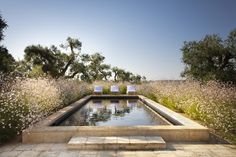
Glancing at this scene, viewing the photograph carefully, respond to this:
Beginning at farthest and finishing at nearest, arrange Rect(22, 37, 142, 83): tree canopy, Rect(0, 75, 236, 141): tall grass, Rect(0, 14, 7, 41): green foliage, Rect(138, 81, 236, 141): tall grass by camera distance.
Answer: Rect(22, 37, 142, 83): tree canopy < Rect(0, 14, 7, 41): green foliage < Rect(138, 81, 236, 141): tall grass < Rect(0, 75, 236, 141): tall grass

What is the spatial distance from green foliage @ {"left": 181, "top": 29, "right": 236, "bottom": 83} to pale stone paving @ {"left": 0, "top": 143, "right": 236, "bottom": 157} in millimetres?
9994

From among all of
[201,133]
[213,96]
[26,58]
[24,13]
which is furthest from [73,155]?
[26,58]

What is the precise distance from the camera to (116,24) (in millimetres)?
10203

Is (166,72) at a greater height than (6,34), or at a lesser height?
lesser

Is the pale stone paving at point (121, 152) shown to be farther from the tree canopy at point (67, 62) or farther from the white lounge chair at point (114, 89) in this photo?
the tree canopy at point (67, 62)

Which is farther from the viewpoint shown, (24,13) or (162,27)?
(162,27)

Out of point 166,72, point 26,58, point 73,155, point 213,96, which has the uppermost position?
point 26,58

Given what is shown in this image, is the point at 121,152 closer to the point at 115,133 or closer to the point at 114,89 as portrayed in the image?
the point at 115,133

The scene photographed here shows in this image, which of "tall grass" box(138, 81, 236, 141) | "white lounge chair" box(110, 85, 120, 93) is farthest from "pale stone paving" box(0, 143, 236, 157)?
"white lounge chair" box(110, 85, 120, 93)

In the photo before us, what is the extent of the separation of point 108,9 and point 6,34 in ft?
18.6

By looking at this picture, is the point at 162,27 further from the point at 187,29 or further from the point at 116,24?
the point at 116,24

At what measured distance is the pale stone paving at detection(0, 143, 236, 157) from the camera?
3199mm

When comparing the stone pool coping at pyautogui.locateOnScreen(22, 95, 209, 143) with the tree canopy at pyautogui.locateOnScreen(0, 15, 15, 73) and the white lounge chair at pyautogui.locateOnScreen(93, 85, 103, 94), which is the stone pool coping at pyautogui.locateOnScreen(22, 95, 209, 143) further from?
the tree canopy at pyautogui.locateOnScreen(0, 15, 15, 73)

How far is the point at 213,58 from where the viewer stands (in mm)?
13883
